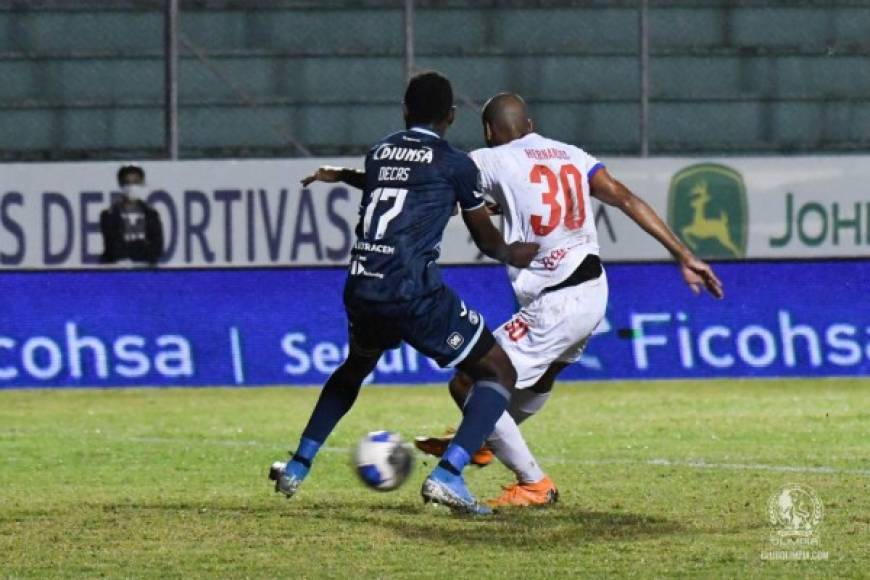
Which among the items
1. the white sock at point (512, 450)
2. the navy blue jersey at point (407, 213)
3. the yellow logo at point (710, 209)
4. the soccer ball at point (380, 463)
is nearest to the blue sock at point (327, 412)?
the soccer ball at point (380, 463)

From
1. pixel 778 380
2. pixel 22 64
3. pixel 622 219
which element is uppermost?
pixel 22 64

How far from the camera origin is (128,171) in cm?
1928

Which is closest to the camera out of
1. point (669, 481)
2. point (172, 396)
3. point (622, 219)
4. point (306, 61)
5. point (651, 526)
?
point (651, 526)

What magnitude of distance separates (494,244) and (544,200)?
2.57 ft

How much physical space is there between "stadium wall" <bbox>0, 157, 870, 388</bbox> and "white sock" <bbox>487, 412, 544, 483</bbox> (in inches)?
336

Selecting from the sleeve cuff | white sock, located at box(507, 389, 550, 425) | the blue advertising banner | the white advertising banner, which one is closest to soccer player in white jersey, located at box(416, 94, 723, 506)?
the sleeve cuff

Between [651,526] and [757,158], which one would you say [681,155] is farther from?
[651,526]

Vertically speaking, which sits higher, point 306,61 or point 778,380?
point 306,61

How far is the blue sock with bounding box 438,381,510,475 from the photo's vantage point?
8508 millimetres

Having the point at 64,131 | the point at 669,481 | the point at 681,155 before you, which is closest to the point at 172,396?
the point at 64,131

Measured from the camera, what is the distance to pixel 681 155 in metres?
20.7

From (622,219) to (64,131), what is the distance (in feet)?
19.0

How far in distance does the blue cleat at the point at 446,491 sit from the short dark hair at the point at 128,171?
Result: 1123 centimetres

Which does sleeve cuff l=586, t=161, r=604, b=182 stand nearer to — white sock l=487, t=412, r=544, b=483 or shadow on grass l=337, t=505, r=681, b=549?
white sock l=487, t=412, r=544, b=483
